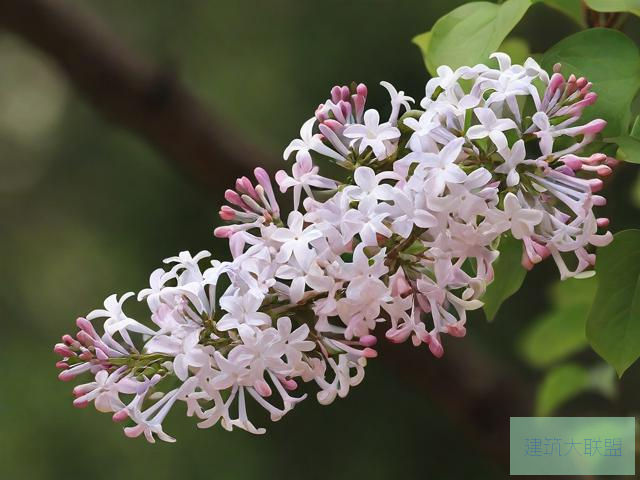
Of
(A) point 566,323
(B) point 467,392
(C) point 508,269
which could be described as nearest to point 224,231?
(C) point 508,269

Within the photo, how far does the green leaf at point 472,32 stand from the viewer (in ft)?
1.40

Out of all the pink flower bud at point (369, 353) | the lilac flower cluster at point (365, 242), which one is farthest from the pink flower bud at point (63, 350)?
the pink flower bud at point (369, 353)

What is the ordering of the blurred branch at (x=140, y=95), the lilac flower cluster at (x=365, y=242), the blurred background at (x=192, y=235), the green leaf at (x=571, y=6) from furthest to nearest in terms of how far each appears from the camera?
1. the blurred background at (x=192, y=235)
2. the blurred branch at (x=140, y=95)
3. the green leaf at (x=571, y=6)
4. the lilac flower cluster at (x=365, y=242)

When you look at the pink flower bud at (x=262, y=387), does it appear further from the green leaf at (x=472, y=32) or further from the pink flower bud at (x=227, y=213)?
the green leaf at (x=472, y=32)

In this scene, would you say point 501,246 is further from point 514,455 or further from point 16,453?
point 16,453

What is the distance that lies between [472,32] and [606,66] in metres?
0.06

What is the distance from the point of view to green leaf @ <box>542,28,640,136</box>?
1.32 ft

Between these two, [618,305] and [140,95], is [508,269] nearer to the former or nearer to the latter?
[618,305]

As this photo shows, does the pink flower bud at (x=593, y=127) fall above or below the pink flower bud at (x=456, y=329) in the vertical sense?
above

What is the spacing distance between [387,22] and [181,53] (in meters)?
0.37

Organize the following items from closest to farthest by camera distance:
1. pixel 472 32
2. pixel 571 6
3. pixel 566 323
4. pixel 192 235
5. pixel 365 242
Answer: pixel 365 242, pixel 472 32, pixel 571 6, pixel 566 323, pixel 192 235

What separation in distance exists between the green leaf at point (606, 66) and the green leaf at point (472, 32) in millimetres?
25

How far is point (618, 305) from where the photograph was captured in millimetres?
423

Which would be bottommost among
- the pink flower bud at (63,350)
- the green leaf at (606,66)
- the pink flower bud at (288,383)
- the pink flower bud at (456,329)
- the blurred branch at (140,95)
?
the pink flower bud at (288,383)
